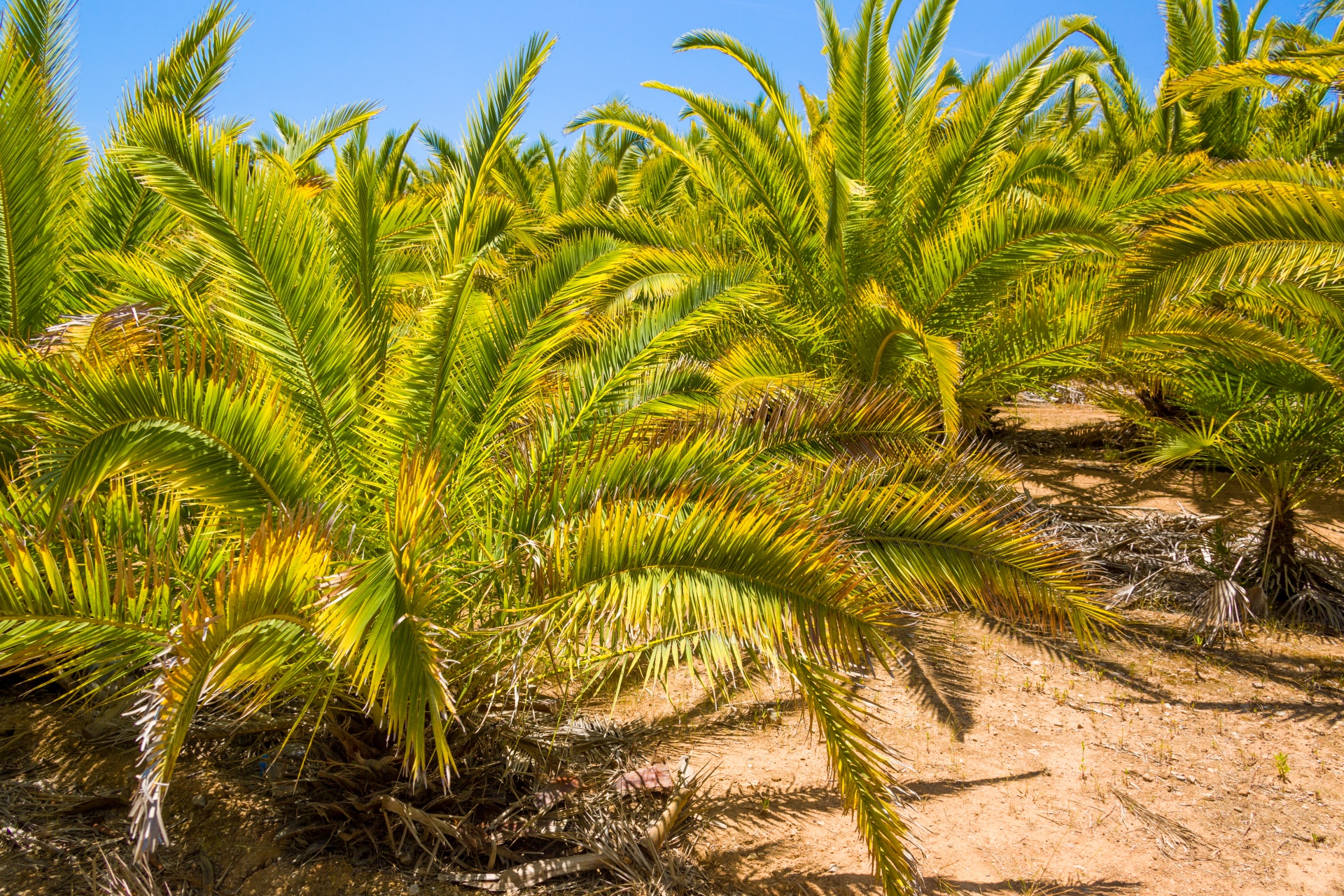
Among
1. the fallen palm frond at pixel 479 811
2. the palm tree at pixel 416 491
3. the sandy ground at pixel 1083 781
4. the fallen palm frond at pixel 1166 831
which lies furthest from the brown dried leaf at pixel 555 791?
the fallen palm frond at pixel 1166 831

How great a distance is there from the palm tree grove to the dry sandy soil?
20 mm

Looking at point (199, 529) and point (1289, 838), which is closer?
point (199, 529)

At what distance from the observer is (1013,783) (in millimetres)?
3566

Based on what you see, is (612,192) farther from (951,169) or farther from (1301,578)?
(1301,578)

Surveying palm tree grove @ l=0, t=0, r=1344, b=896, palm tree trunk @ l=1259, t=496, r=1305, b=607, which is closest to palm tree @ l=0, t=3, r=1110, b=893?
palm tree grove @ l=0, t=0, r=1344, b=896

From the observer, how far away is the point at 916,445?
378 cm

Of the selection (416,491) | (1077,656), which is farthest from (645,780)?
(1077,656)

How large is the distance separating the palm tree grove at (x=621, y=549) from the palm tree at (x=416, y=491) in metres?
0.02

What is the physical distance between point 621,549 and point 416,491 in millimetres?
579

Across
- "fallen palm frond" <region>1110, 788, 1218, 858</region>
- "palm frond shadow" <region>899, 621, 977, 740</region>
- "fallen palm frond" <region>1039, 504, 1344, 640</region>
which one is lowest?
"fallen palm frond" <region>1110, 788, 1218, 858</region>

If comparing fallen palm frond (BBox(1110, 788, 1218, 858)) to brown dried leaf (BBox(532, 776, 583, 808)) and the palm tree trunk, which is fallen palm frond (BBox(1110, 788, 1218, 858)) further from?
the palm tree trunk

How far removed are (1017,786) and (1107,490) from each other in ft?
12.5

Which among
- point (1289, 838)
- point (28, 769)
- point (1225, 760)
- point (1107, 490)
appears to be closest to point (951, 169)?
point (1107, 490)

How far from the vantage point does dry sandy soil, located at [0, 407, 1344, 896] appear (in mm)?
2979
